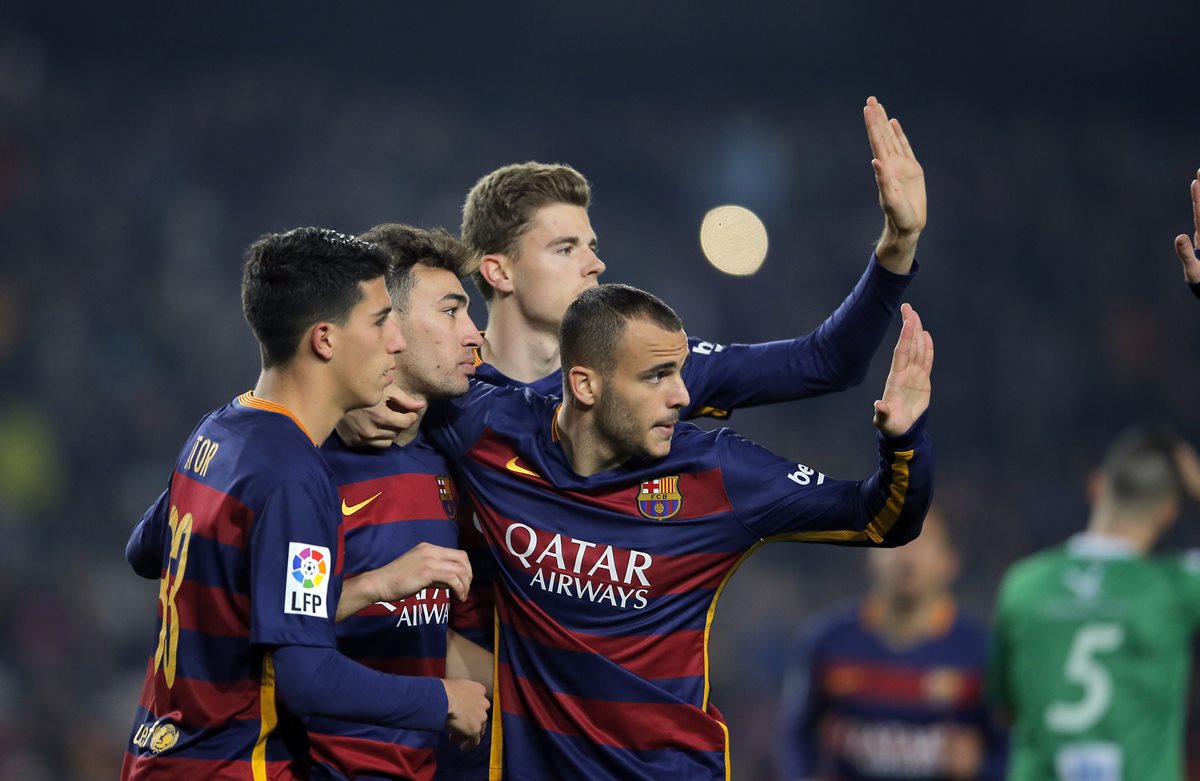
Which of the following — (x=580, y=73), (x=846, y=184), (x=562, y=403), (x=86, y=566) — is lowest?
(x=86, y=566)

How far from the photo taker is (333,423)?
118 inches

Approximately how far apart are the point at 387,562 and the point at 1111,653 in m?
3.78

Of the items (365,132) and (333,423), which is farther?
(365,132)

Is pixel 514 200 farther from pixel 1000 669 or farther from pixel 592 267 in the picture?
pixel 1000 669

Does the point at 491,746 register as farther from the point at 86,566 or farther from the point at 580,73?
the point at 580,73

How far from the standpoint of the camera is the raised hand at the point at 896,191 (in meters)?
3.51

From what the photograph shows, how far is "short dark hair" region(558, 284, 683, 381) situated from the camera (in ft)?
11.1

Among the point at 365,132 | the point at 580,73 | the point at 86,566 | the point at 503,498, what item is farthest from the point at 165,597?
the point at 580,73

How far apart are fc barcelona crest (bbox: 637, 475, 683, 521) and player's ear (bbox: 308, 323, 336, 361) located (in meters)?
0.92

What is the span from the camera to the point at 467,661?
3607 mm

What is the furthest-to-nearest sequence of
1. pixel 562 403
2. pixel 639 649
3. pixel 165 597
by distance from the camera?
pixel 562 403
pixel 639 649
pixel 165 597

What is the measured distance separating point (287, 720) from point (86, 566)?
825 cm

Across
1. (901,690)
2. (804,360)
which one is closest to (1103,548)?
(901,690)

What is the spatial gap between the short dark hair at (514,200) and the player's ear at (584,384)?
842mm
